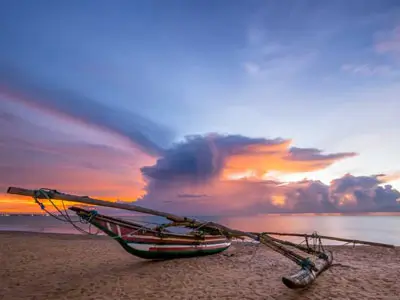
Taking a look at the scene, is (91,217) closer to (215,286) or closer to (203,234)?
(215,286)

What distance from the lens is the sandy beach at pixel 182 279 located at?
8023 millimetres

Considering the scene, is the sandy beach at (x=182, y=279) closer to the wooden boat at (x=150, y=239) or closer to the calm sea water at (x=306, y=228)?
the wooden boat at (x=150, y=239)

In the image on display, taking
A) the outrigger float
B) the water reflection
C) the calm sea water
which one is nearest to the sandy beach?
the outrigger float

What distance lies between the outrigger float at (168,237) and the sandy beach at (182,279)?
405 millimetres

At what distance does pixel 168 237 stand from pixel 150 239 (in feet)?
2.89

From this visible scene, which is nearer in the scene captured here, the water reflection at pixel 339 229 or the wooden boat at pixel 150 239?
the wooden boat at pixel 150 239

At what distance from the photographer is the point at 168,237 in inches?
477

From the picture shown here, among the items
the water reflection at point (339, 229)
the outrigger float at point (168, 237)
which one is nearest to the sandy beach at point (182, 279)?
the outrigger float at point (168, 237)

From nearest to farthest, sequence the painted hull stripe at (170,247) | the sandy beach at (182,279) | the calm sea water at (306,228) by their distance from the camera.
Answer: the sandy beach at (182,279), the painted hull stripe at (170,247), the calm sea water at (306,228)

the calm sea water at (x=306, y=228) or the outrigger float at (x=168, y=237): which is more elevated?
the outrigger float at (x=168, y=237)

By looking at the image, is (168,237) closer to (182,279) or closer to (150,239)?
(150,239)

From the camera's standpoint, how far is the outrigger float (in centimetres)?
805

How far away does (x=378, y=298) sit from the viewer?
774 centimetres

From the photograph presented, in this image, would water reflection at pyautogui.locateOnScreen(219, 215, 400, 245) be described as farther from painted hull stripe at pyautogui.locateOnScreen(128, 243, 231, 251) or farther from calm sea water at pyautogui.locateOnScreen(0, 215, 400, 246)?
painted hull stripe at pyautogui.locateOnScreen(128, 243, 231, 251)
